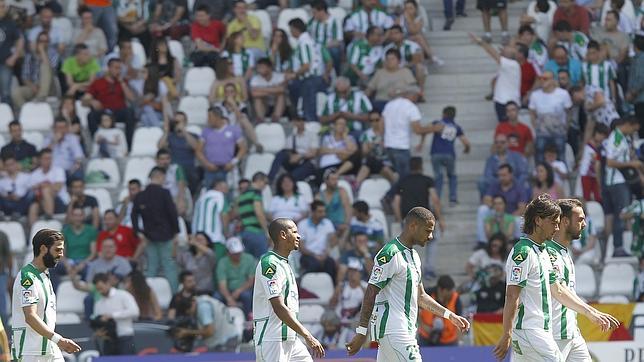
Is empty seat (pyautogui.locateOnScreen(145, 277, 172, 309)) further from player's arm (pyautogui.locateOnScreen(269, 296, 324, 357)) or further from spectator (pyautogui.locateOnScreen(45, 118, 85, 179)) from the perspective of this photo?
player's arm (pyautogui.locateOnScreen(269, 296, 324, 357))

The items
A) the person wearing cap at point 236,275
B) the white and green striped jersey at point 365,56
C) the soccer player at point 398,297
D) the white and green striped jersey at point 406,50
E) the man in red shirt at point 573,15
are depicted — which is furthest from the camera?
the man in red shirt at point 573,15

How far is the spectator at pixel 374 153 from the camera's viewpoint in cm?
2542

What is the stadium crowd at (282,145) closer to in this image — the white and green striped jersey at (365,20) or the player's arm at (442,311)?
the white and green striped jersey at (365,20)

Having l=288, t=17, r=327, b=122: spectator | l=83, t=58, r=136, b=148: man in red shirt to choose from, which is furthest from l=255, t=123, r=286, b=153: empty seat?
l=83, t=58, r=136, b=148: man in red shirt

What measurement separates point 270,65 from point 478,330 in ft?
22.0

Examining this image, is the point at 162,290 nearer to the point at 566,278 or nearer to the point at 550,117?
the point at 550,117

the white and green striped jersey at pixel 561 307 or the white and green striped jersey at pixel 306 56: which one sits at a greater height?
the white and green striped jersey at pixel 306 56

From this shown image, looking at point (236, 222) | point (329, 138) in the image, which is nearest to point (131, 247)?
point (236, 222)

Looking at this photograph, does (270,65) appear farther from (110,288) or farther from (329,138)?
(110,288)

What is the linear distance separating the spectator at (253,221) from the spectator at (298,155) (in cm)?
96

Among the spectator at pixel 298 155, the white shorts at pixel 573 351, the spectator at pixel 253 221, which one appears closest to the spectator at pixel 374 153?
the spectator at pixel 298 155

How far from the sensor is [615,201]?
2489 cm

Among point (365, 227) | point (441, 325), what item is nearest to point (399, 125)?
point (365, 227)

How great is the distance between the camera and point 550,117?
25.8m
